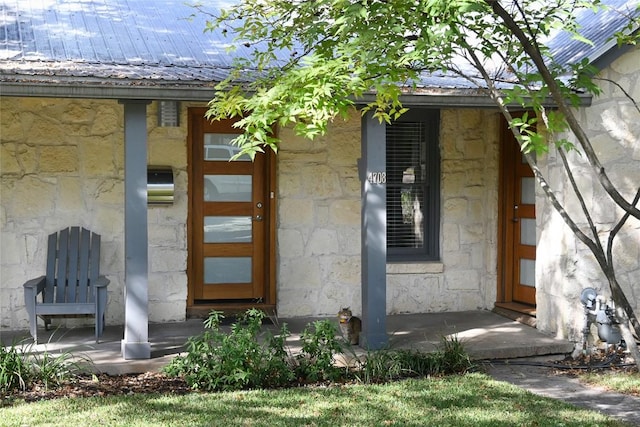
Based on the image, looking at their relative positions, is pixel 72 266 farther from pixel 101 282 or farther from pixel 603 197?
pixel 603 197

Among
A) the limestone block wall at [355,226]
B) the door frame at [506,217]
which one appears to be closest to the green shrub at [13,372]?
the limestone block wall at [355,226]

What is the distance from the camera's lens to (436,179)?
954 cm

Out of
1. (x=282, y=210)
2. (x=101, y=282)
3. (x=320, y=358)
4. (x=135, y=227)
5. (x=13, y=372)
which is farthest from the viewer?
(x=282, y=210)

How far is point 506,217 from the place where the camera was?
950 cm

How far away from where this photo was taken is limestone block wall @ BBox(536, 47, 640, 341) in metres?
7.69

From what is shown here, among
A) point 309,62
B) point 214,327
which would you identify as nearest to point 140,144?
point 214,327

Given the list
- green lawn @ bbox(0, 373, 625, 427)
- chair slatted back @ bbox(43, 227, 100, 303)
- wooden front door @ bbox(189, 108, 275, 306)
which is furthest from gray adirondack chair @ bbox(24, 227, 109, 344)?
green lawn @ bbox(0, 373, 625, 427)

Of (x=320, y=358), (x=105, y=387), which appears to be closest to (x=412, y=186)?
(x=320, y=358)

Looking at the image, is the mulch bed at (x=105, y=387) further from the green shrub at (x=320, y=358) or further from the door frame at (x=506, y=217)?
the door frame at (x=506, y=217)

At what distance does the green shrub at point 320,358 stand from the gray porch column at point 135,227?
4.42ft

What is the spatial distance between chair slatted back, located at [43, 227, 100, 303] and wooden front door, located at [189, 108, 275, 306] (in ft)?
3.67

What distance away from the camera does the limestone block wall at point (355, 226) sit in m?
9.05

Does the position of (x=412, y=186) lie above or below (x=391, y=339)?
above

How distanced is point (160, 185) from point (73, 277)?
1.23 metres
